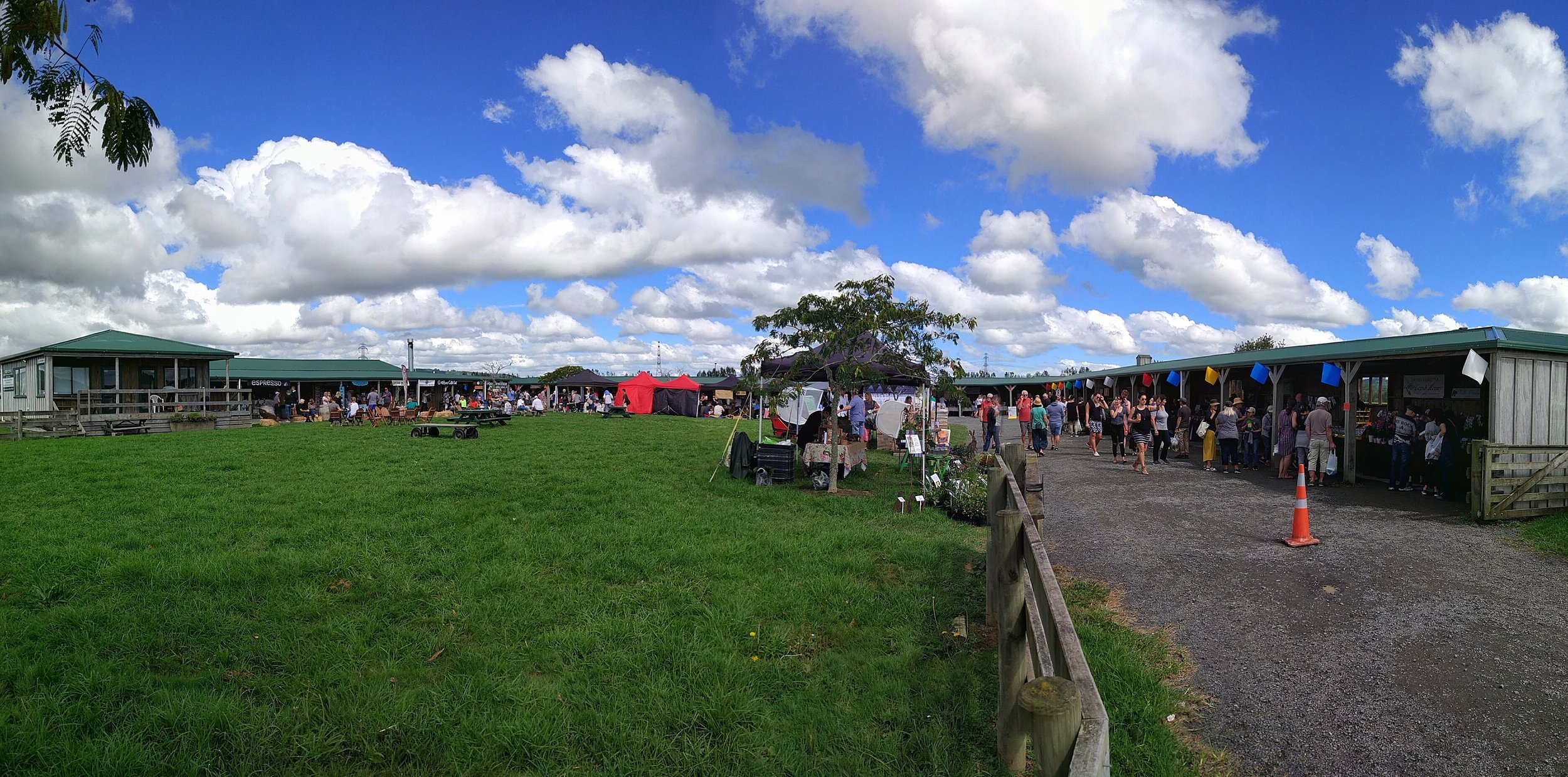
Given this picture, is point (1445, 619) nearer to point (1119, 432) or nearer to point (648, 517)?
point (648, 517)

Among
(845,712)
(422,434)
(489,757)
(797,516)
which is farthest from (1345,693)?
(422,434)

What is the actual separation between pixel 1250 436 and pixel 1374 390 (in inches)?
120

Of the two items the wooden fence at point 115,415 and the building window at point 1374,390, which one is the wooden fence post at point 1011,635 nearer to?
the building window at point 1374,390

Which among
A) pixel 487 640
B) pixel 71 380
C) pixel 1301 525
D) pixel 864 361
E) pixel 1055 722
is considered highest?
pixel 864 361

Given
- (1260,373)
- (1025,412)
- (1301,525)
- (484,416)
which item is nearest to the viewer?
(1301,525)

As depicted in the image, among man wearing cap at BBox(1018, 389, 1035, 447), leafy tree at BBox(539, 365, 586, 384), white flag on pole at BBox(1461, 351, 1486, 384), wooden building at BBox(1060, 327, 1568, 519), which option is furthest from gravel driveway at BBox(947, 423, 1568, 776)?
leafy tree at BBox(539, 365, 586, 384)

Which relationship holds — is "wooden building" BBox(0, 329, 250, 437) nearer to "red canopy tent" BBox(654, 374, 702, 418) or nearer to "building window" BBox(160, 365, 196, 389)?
"building window" BBox(160, 365, 196, 389)

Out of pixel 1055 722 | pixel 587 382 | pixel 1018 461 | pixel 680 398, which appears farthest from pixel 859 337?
pixel 587 382

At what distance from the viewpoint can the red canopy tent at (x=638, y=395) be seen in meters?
39.5

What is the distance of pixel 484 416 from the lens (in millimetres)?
24828

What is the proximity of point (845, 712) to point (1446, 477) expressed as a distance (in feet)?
40.0

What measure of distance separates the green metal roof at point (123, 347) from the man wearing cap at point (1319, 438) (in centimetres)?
3540

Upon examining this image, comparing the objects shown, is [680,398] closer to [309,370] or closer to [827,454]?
[309,370]

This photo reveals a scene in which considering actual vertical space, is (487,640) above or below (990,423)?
below
